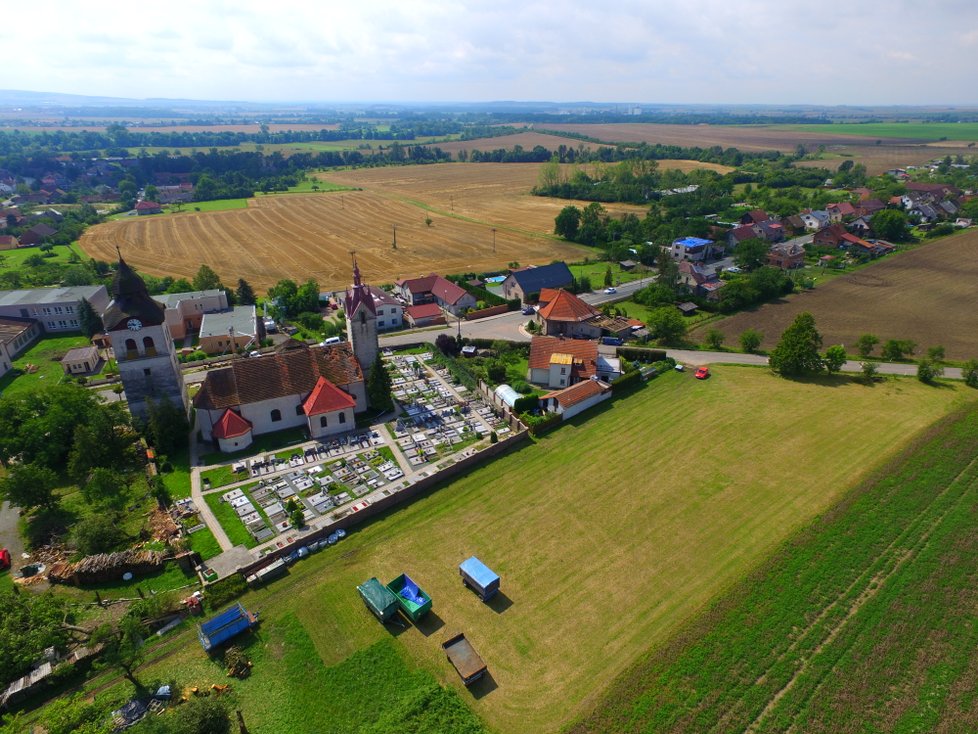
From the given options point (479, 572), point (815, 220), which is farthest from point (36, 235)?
point (815, 220)

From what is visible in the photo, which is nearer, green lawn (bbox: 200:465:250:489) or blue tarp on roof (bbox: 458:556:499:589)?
blue tarp on roof (bbox: 458:556:499:589)

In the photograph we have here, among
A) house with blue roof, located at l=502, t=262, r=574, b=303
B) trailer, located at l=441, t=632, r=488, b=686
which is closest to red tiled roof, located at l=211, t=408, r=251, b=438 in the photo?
trailer, located at l=441, t=632, r=488, b=686

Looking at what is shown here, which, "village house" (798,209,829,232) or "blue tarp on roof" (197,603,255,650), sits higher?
"village house" (798,209,829,232)

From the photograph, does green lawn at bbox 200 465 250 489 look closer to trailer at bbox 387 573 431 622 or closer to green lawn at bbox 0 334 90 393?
trailer at bbox 387 573 431 622

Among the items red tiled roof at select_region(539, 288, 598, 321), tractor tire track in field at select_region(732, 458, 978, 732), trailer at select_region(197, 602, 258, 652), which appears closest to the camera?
tractor tire track in field at select_region(732, 458, 978, 732)

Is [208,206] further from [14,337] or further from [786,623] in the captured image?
[786,623]

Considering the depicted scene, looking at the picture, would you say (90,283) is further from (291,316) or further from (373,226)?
(373,226)

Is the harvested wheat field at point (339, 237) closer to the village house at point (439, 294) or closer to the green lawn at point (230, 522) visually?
the village house at point (439, 294)
